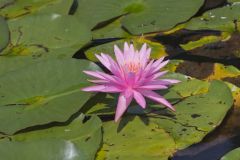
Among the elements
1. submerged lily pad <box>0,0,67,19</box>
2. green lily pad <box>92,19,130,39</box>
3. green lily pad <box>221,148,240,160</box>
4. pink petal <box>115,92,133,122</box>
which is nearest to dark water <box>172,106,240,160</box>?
green lily pad <box>221,148,240,160</box>

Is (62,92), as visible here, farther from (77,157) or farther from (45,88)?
(77,157)

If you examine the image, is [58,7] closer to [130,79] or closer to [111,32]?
[111,32]

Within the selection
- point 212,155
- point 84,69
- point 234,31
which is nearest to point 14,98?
point 84,69

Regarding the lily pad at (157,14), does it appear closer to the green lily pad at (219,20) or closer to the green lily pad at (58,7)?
the green lily pad at (219,20)

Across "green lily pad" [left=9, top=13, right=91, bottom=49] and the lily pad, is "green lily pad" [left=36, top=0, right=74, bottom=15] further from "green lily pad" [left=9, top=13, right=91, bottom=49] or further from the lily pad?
the lily pad

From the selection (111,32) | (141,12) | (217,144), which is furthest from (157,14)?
(217,144)

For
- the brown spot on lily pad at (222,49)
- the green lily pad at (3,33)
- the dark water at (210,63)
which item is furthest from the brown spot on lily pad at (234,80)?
the green lily pad at (3,33)
